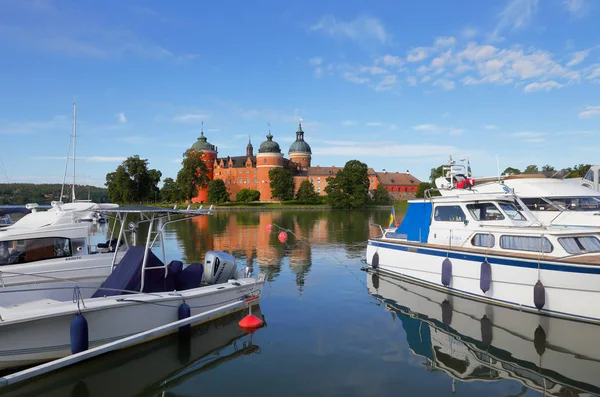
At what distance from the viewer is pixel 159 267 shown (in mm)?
11500

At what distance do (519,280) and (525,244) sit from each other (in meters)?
1.38

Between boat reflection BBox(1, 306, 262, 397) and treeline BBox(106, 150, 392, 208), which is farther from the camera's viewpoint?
treeline BBox(106, 150, 392, 208)

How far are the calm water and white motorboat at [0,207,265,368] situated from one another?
628 mm

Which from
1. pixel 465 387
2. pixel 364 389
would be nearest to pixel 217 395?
pixel 364 389

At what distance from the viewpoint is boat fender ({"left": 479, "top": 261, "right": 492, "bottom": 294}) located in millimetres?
13578

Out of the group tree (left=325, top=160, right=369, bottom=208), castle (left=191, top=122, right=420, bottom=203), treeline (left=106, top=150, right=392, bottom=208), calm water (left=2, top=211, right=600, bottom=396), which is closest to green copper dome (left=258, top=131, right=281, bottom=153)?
castle (left=191, top=122, right=420, bottom=203)

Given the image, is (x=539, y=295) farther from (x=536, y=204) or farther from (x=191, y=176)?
(x=191, y=176)

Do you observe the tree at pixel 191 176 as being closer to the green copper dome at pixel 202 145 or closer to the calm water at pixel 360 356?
the green copper dome at pixel 202 145

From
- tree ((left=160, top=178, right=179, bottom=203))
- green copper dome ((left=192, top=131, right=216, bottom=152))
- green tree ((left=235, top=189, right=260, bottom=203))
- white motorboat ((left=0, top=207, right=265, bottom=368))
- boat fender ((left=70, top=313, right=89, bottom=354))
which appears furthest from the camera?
green copper dome ((left=192, top=131, right=216, bottom=152))

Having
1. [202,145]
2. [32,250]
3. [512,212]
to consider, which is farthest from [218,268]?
[202,145]

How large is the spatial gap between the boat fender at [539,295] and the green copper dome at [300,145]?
140499 millimetres

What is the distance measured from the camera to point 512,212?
15320mm

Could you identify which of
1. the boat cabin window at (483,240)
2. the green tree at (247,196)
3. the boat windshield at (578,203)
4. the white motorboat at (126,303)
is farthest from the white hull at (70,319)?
the green tree at (247,196)

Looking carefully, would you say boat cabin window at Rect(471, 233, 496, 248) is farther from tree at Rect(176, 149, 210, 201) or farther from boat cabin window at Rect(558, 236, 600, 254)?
tree at Rect(176, 149, 210, 201)
